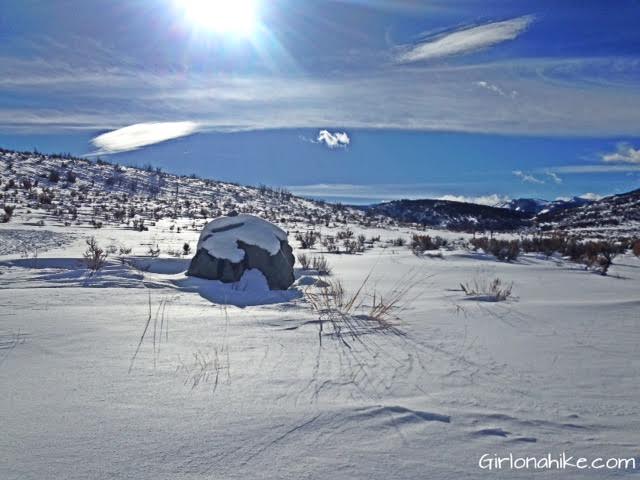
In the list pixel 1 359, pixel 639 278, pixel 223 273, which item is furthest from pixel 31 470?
pixel 639 278

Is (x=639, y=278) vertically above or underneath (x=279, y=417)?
above

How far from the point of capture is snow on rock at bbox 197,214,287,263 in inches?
245

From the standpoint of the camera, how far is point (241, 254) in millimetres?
6211

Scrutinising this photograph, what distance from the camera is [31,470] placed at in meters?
1.53

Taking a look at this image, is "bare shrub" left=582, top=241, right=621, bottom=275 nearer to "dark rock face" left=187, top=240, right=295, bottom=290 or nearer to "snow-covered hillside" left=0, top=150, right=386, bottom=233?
"dark rock face" left=187, top=240, right=295, bottom=290

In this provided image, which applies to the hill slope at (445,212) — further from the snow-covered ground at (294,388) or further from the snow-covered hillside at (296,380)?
the snow-covered ground at (294,388)

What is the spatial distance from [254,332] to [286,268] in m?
3.11

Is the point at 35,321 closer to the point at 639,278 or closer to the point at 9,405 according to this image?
the point at 9,405

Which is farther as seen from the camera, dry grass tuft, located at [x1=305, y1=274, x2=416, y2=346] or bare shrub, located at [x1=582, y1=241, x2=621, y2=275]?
bare shrub, located at [x1=582, y1=241, x2=621, y2=275]

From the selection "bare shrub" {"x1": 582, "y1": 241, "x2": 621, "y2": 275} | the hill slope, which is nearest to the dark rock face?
"bare shrub" {"x1": 582, "y1": 241, "x2": 621, "y2": 275}

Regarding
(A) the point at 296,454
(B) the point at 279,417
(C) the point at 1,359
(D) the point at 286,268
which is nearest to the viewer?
(A) the point at 296,454

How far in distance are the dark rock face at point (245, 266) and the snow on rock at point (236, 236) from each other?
A: 6 cm

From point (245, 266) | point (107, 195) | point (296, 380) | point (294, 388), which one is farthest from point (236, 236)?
point (107, 195)

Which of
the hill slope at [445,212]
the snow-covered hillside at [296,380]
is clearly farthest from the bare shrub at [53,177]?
the hill slope at [445,212]
